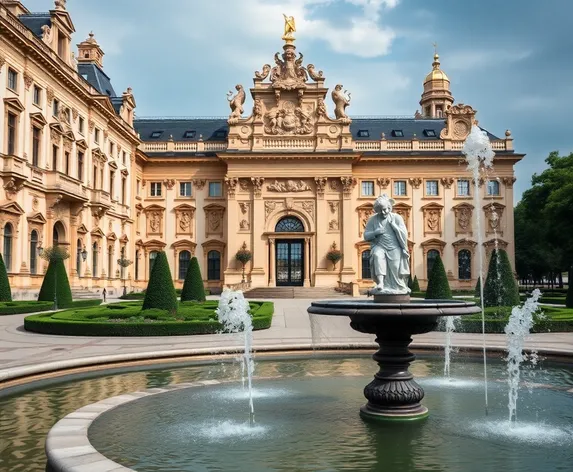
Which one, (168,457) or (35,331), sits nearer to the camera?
(168,457)

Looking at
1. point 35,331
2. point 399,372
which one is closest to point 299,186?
point 35,331

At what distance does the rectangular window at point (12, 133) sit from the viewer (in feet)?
103

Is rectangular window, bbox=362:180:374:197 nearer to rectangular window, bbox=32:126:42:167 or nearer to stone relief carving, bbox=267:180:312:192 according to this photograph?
stone relief carving, bbox=267:180:312:192

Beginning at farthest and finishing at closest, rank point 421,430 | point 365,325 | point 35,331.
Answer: point 35,331
point 365,325
point 421,430

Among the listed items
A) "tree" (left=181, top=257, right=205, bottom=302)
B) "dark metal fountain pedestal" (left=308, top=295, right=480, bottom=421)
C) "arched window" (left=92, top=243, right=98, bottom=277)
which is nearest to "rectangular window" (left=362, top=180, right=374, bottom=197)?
"arched window" (left=92, top=243, right=98, bottom=277)

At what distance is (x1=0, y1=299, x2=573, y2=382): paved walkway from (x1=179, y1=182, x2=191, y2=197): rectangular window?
105 feet

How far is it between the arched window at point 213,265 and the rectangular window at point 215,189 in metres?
5.26

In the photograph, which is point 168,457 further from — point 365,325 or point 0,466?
point 365,325

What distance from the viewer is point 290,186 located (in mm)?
50938

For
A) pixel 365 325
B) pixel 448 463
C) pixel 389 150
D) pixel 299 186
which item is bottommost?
pixel 448 463

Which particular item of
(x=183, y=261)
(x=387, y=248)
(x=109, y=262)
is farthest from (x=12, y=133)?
(x=387, y=248)

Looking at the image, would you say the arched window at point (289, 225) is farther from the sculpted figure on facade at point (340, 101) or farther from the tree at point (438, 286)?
the tree at point (438, 286)

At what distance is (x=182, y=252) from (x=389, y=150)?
20932 mm

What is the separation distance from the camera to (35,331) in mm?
19734
